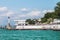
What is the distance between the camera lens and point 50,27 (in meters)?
155

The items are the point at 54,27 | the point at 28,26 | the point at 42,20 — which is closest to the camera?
the point at 54,27

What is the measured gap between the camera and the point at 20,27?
16525cm

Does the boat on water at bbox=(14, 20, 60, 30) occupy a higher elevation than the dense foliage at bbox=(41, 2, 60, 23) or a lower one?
lower

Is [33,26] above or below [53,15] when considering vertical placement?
below

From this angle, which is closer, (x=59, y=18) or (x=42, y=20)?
(x=59, y=18)

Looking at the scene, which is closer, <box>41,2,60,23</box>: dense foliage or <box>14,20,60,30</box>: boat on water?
<box>14,20,60,30</box>: boat on water

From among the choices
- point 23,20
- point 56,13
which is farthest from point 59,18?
point 23,20

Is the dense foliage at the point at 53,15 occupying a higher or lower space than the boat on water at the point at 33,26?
higher

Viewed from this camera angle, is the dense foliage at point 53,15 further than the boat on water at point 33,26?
Yes

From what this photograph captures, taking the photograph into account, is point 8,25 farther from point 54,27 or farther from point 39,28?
point 54,27

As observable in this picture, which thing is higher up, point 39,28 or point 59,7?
point 59,7

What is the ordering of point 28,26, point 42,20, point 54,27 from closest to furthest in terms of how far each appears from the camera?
point 54,27 → point 28,26 → point 42,20

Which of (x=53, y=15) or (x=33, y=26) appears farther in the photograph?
(x=53, y=15)

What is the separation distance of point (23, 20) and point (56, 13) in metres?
27.7
